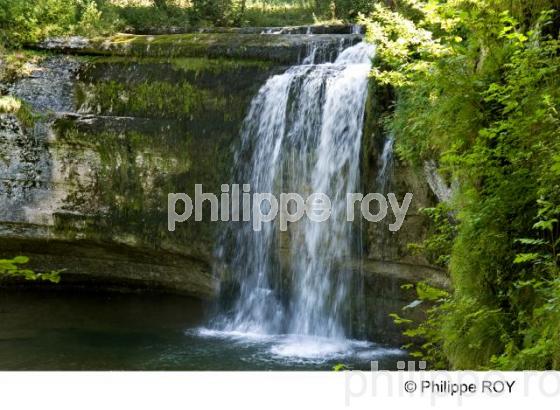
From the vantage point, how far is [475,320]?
13.5 ft

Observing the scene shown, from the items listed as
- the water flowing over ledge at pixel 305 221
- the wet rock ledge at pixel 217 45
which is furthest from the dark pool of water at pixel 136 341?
the wet rock ledge at pixel 217 45

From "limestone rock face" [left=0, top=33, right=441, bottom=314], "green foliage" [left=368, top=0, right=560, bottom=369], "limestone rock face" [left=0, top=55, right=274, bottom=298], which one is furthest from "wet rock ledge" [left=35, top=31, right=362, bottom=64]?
"green foliage" [left=368, top=0, right=560, bottom=369]

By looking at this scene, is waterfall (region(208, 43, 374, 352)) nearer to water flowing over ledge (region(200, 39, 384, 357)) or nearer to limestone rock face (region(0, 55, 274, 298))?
water flowing over ledge (region(200, 39, 384, 357))

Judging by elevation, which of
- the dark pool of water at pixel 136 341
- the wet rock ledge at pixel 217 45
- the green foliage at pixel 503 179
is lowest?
the dark pool of water at pixel 136 341

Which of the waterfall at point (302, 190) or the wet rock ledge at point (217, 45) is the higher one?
the wet rock ledge at point (217, 45)

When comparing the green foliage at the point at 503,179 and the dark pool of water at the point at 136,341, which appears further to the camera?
the dark pool of water at the point at 136,341

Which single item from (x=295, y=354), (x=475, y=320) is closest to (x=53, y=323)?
(x=295, y=354)

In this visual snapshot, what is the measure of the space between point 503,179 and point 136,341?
7.84 meters

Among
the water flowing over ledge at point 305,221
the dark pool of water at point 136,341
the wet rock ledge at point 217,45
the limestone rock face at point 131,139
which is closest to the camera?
the dark pool of water at point 136,341

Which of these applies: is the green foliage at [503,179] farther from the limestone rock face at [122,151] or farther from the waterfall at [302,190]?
the limestone rock face at [122,151]

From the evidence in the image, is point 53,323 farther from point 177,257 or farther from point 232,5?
point 232,5

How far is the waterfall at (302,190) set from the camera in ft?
33.6

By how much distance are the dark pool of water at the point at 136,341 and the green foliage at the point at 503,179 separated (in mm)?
4729

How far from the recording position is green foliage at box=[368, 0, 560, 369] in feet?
12.5
